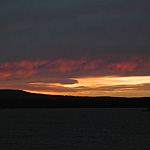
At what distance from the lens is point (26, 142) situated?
74188 millimetres

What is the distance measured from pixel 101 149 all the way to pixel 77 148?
4.64 meters

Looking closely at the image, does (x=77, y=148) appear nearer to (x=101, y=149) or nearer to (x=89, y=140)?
(x=101, y=149)

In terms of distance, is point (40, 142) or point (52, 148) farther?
point (40, 142)

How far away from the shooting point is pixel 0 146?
225 ft

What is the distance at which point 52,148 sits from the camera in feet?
214

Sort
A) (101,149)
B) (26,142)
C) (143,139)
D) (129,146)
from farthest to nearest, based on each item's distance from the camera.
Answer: (143,139) < (26,142) < (129,146) < (101,149)

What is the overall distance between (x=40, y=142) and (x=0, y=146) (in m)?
9.72

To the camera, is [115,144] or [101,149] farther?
[115,144]

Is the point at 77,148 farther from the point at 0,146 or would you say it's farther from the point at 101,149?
the point at 0,146

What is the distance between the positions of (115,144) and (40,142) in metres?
16.6

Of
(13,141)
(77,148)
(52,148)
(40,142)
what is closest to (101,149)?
(77,148)

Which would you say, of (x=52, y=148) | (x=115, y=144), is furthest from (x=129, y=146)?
(x=52, y=148)

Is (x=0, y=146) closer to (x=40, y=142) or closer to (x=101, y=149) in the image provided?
(x=40, y=142)

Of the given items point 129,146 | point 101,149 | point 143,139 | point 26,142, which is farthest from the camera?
point 143,139
